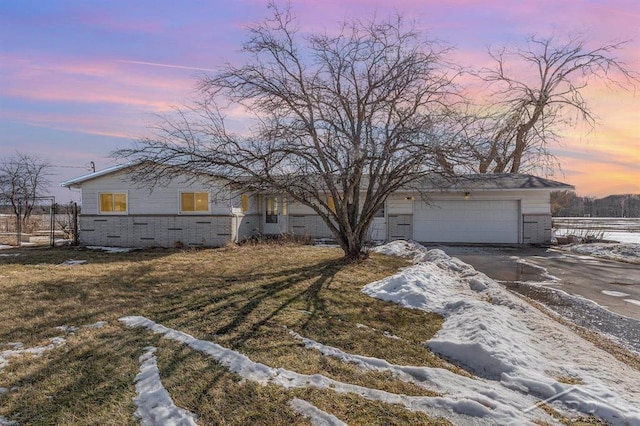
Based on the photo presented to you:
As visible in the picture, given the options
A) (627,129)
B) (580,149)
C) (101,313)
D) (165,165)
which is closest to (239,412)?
(101,313)

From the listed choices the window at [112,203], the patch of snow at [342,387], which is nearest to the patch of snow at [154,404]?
the patch of snow at [342,387]

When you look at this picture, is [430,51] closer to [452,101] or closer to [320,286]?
[452,101]

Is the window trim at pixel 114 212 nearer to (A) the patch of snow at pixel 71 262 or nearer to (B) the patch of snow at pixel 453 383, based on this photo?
(A) the patch of snow at pixel 71 262

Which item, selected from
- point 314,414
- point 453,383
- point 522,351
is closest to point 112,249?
point 314,414

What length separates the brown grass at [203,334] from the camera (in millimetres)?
2736

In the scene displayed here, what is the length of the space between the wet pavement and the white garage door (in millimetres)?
2399

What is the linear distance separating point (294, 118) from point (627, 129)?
13.0 metres

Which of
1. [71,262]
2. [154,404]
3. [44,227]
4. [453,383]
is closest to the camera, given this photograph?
[154,404]

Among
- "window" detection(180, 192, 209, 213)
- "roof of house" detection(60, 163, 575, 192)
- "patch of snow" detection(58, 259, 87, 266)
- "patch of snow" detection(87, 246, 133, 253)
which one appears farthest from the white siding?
"patch of snow" detection(58, 259, 87, 266)

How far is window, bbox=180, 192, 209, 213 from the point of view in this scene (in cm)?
1428

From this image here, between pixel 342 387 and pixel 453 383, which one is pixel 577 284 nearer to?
pixel 453 383

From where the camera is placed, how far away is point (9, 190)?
930 inches

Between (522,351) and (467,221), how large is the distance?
13.2 m

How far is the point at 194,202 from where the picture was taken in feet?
47.1
